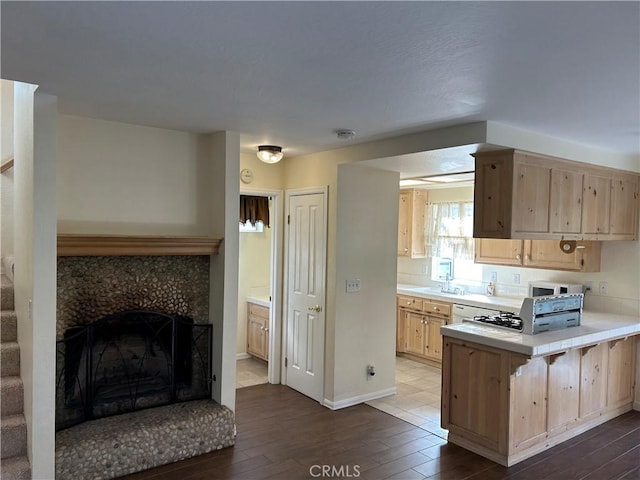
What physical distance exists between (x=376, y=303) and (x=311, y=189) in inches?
52.5

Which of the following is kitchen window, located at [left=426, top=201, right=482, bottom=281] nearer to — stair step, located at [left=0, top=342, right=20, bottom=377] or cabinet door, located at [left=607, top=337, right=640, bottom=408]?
cabinet door, located at [left=607, top=337, right=640, bottom=408]

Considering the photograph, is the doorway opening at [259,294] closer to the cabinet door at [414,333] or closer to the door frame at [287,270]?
the door frame at [287,270]

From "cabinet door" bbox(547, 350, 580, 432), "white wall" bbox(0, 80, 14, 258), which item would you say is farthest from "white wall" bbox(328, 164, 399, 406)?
"white wall" bbox(0, 80, 14, 258)

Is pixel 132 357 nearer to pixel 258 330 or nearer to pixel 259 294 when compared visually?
pixel 258 330

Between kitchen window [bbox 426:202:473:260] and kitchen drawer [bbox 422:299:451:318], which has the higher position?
kitchen window [bbox 426:202:473:260]

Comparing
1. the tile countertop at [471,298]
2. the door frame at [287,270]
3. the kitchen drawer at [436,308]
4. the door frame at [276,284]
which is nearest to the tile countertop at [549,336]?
the tile countertop at [471,298]

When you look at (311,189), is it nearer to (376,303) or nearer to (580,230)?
(376,303)

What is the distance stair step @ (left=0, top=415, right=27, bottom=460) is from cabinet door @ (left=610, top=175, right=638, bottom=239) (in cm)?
503

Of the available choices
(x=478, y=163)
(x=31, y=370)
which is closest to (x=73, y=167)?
(x=31, y=370)

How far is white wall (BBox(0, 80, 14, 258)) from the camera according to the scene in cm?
432

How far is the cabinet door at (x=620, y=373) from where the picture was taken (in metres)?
4.34

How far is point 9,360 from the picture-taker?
337cm

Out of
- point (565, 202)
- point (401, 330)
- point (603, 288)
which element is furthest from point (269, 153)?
point (603, 288)

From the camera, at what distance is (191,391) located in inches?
152
